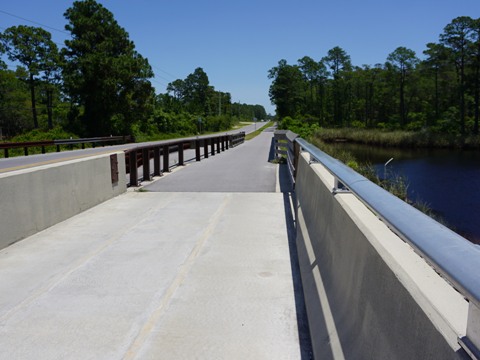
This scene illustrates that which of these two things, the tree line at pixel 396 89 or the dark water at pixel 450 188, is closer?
the dark water at pixel 450 188

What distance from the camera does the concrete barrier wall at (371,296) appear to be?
1728mm

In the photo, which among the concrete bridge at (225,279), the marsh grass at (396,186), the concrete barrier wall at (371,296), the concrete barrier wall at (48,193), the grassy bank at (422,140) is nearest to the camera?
the concrete barrier wall at (371,296)

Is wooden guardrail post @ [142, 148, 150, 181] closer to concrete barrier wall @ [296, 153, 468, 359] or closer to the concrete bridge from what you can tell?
the concrete bridge

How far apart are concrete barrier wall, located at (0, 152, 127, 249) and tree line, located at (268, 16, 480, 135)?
2365 inches

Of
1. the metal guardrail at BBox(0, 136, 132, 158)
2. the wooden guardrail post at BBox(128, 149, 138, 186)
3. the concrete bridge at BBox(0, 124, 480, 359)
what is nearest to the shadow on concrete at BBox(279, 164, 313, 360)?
the concrete bridge at BBox(0, 124, 480, 359)

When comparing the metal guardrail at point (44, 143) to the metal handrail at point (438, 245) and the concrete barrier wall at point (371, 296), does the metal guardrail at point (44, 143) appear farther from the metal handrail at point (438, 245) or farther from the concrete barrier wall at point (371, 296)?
the metal handrail at point (438, 245)

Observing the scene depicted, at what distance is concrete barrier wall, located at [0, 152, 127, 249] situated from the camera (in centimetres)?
653

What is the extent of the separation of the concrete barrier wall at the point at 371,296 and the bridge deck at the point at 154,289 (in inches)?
20.7

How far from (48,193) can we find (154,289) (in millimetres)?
3704

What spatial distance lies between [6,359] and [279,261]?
11.0 ft

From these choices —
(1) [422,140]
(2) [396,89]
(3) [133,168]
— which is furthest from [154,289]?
(2) [396,89]

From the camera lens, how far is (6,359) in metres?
3.45

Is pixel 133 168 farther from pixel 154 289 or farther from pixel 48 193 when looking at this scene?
pixel 154 289

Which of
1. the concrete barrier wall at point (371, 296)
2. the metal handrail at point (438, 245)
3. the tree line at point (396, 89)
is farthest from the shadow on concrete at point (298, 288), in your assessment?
the tree line at point (396, 89)
